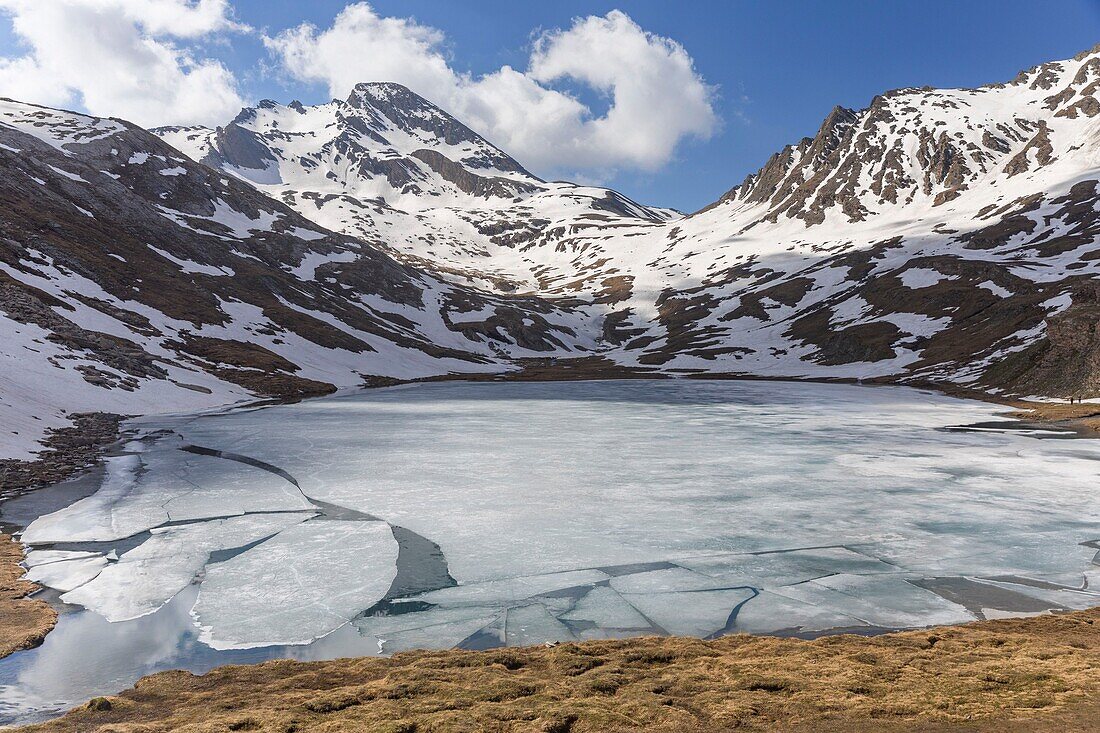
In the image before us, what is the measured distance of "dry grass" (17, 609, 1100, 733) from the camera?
7.02 meters

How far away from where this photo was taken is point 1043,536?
1582cm

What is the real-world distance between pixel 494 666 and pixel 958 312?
103 m

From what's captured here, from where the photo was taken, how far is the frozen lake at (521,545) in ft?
36.1

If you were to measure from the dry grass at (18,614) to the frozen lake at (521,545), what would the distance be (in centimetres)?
32

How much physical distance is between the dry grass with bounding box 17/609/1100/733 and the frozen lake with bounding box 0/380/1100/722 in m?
1.13

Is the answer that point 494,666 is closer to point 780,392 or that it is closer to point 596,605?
point 596,605

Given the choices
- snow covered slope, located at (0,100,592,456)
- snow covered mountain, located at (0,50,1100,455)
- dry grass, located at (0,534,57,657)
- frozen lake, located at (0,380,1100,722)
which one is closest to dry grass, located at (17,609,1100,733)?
frozen lake, located at (0,380,1100,722)

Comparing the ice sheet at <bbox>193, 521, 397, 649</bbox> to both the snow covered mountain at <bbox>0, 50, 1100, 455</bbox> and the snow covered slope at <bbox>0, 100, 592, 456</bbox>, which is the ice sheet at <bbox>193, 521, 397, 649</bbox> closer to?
the snow covered slope at <bbox>0, 100, 592, 456</bbox>

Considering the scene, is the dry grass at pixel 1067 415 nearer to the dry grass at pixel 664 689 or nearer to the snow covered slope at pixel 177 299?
the dry grass at pixel 664 689

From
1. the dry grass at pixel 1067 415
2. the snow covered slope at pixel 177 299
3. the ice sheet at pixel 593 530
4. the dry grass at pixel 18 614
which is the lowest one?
the dry grass at pixel 18 614

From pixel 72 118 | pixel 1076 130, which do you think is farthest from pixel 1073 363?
pixel 1076 130

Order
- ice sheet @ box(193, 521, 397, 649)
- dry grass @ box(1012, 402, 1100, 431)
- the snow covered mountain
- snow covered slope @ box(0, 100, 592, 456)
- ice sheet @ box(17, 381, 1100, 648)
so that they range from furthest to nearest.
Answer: the snow covered mountain → snow covered slope @ box(0, 100, 592, 456) → dry grass @ box(1012, 402, 1100, 431) → ice sheet @ box(17, 381, 1100, 648) → ice sheet @ box(193, 521, 397, 649)

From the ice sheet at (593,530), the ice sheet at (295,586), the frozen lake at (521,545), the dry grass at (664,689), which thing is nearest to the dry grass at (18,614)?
the frozen lake at (521,545)

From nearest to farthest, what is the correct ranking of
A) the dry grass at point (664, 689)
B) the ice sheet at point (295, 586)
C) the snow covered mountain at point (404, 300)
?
the dry grass at point (664, 689)
the ice sheet at point (295, 586)
the snow covered mountain at point (404, 300)
